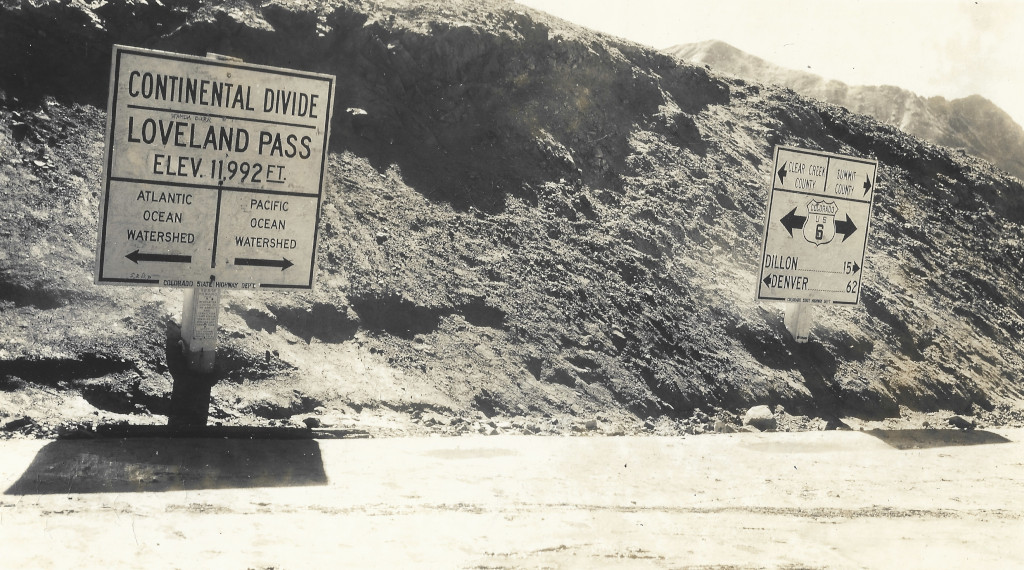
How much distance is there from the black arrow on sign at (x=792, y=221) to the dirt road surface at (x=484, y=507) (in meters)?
3.01

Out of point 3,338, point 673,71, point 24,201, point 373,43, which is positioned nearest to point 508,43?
point 373,43

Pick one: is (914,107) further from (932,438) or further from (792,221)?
(932,438)

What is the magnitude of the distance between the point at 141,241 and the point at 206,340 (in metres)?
0.93

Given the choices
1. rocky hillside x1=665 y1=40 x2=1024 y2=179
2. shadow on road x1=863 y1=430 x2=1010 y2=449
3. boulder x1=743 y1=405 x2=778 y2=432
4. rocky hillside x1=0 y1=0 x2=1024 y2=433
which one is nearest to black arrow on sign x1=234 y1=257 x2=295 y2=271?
rocky hillside x1=0 y1=0 x2=1024 y2=433

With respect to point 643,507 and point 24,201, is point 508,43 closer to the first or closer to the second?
point 24,201

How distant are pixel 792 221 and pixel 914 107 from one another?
32.8 m

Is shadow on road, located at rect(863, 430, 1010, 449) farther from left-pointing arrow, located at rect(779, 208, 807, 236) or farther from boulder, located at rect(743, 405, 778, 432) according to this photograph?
left-pointing arrow, located at rect(779, 208, 807, 236)

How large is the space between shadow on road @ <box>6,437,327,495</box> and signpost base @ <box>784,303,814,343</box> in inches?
244

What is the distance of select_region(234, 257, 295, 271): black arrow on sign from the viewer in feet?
21.8

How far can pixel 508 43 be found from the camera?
13.1 m

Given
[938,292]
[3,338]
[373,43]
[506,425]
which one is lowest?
[506,425]

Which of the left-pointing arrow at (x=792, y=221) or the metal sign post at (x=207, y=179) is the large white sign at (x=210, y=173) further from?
the left-pointing arrow at (x=792, y=221)

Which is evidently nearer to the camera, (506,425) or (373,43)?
(506,425)

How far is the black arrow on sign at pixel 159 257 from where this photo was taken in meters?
6.36
